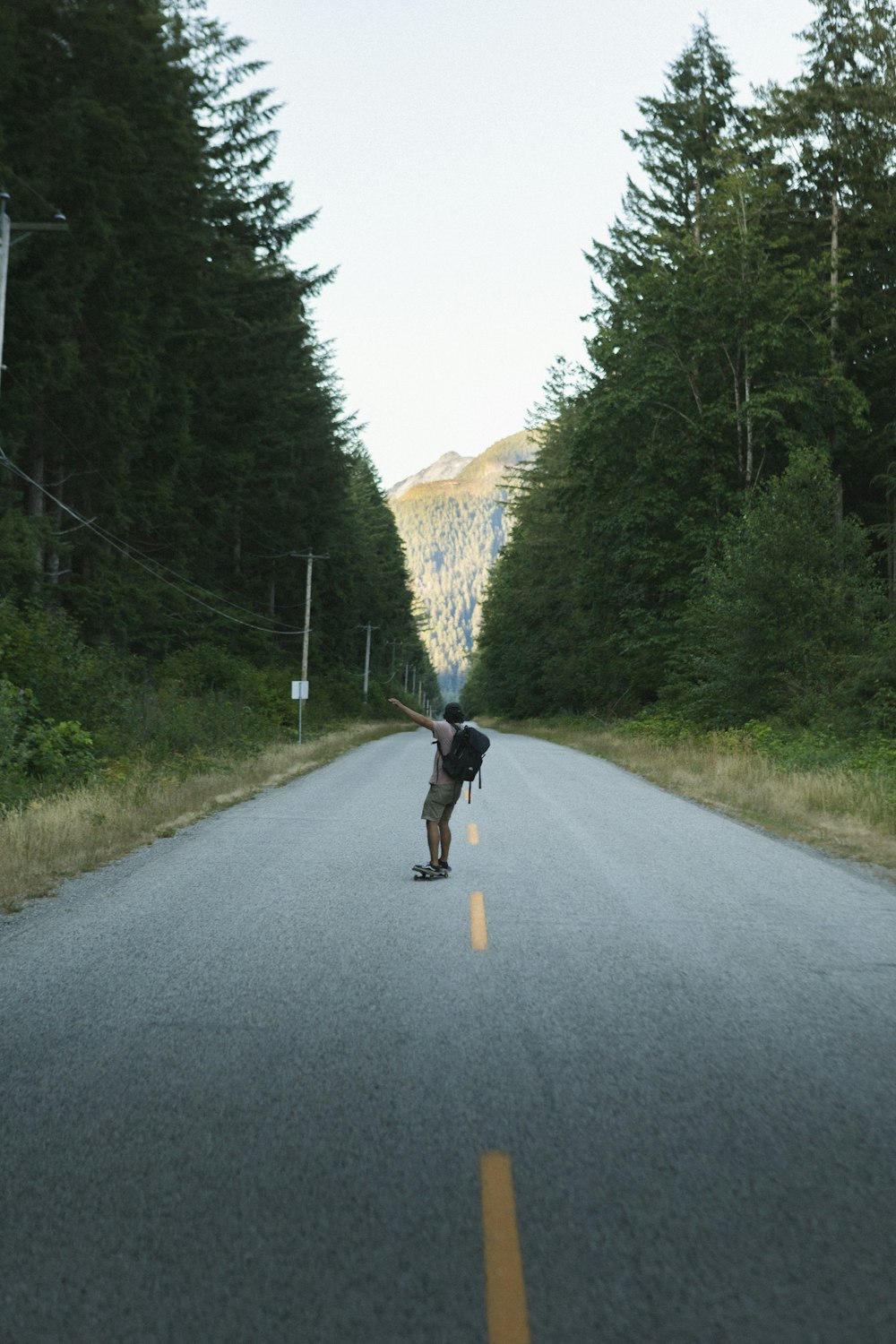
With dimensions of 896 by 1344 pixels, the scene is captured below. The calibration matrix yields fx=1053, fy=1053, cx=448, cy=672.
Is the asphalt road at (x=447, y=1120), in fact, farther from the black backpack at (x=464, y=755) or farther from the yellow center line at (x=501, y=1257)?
the black backpack at (x=464, y=755)

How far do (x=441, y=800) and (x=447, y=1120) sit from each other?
6.16 m

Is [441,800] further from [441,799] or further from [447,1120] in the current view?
[447,1120]

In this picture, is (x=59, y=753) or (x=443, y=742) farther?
(x=59, y=753)

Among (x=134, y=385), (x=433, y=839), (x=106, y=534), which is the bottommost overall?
(x=433, y=839)

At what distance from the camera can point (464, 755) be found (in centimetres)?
1065

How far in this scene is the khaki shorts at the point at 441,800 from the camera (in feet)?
34.7

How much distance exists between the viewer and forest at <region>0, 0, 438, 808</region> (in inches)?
810

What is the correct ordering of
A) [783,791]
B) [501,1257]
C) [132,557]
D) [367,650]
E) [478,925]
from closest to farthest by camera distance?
[501,1257], [478,925], [783,791], [132,557], [367,650]

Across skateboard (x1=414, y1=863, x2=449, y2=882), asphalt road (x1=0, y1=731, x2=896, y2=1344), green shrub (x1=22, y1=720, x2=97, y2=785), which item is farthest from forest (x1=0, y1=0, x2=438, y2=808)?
asphalt road (x1=0, y1=731, x2=896, y2=1344)

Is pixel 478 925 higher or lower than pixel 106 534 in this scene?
lower

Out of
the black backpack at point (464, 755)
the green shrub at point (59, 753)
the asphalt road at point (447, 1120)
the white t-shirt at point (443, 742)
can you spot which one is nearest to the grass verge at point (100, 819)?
the green shrub at point (59, 753)

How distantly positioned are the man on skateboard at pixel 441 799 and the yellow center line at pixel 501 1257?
6501 millimetres

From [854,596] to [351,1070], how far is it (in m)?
22.8

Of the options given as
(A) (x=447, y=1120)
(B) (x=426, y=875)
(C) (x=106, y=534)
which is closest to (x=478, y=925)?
(B) (x=426, y=875)
